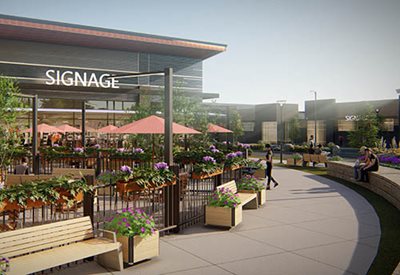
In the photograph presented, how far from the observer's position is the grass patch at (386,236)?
673 centimetres

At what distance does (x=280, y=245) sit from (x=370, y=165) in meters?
9.97

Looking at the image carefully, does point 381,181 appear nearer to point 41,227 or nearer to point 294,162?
point 41,227

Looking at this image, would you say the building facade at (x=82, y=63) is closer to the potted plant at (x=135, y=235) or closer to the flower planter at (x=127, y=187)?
the flower planter at (x=127, y=187)

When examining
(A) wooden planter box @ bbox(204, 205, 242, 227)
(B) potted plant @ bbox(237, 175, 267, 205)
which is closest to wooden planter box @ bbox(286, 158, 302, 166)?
(B) potted plant @ bbox(237, 175, 267, 205)

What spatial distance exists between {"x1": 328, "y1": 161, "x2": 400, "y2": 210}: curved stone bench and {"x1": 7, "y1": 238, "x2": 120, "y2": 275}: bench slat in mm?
9261

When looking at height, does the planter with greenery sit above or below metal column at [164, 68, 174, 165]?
below

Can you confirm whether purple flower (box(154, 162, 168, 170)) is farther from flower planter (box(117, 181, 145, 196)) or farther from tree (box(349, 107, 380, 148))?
tree (box(349, 107, 380, 148))

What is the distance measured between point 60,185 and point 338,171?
16.5 meters

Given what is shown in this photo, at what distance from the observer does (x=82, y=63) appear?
37.7 m

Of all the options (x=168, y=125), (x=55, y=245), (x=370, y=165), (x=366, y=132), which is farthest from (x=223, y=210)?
(x=366, y=132)

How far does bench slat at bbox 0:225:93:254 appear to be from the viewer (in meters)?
5.59

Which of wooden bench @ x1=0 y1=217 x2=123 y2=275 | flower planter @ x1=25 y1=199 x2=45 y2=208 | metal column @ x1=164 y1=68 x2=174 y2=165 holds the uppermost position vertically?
metal column @ x1=164 y1=68 x2=174 y2=165

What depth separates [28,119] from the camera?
117ft

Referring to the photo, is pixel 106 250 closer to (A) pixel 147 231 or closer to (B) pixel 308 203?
(A) pixel 147 231
